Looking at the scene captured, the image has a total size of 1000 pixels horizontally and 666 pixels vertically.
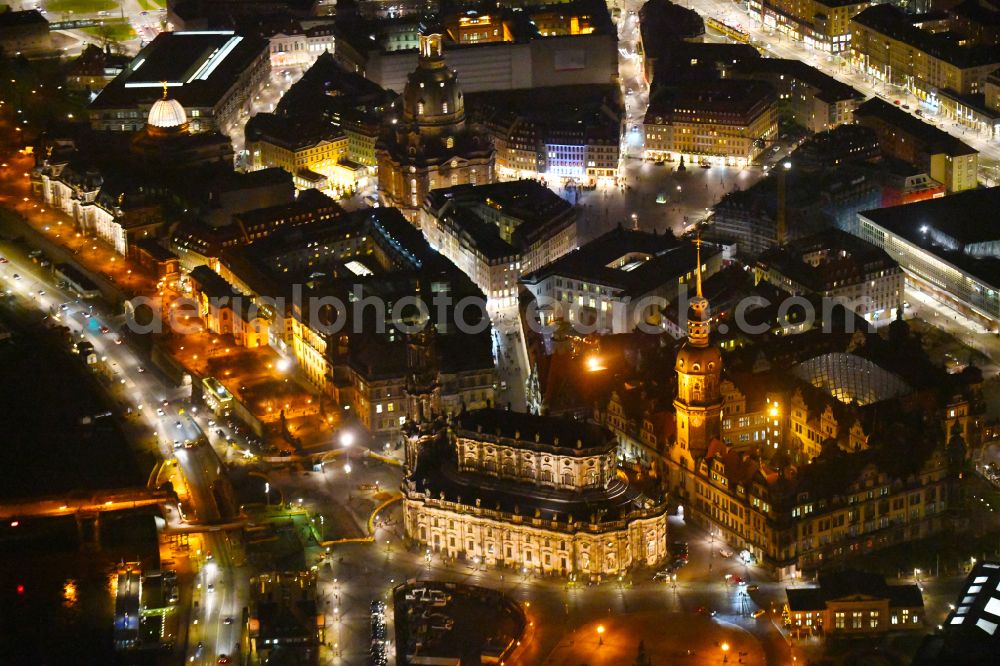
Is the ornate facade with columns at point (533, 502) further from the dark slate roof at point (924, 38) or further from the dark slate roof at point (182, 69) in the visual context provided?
the dark slate roof at point (924, 38)

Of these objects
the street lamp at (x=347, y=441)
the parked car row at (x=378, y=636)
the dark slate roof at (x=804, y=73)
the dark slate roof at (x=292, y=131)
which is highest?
the dark slate roof at (x=292, y=131)

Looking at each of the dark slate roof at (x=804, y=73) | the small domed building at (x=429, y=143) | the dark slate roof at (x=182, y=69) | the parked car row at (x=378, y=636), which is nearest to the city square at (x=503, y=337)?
the parked car row at (x=378, y=636)

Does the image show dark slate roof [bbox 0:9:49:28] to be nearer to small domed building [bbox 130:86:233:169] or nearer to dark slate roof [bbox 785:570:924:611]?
small domed building [bbox 130:86:233:169]

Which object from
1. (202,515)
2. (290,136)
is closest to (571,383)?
(202,515)

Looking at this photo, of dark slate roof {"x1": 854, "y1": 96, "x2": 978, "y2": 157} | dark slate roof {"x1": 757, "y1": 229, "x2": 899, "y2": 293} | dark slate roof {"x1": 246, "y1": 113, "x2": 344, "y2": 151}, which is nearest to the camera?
dark slate roof {"x1": 757, "y1": 229, "x2": 899, "y2": 293}

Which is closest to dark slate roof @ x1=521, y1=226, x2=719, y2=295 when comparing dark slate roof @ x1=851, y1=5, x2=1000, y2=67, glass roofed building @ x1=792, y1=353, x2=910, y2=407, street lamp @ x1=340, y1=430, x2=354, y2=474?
glass roofed building @ x1=792, y1=353, x2=910, y2=407

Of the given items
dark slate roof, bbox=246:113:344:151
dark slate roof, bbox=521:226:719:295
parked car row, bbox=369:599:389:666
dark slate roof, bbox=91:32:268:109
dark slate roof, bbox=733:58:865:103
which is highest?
dark slate roof, bbox=91:32:268:109
